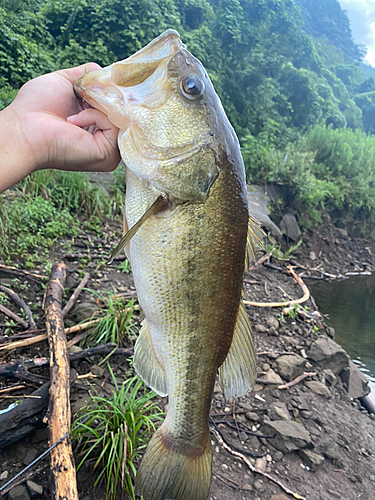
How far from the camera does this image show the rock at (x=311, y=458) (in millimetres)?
2926

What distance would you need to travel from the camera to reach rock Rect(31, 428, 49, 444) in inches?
91.4

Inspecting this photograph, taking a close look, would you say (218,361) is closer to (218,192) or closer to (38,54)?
(218,192)

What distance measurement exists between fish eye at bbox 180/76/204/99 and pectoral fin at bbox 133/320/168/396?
98cm

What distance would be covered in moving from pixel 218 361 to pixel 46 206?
4.18 metres

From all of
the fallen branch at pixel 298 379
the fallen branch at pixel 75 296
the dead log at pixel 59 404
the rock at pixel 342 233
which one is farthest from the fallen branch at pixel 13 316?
the rock at pixel 342 233

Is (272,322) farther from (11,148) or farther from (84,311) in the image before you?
(11,148)

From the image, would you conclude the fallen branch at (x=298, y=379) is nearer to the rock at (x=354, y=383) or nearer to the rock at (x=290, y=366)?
the rock at (x=290, y=366)

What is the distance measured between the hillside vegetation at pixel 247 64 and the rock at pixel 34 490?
5.82 meters

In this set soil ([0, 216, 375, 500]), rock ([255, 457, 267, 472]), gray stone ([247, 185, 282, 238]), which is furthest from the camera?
gray stone ([247, 185, 282, 238])

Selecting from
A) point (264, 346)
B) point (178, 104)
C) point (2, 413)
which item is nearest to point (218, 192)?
point (178, 104)

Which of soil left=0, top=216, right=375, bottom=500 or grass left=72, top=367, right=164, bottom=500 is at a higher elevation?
grass left=72, top=367, right=164, bottom=500

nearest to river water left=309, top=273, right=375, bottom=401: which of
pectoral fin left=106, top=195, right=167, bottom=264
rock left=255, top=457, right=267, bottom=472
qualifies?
rock left=255, top=457, right=267, bottom=472

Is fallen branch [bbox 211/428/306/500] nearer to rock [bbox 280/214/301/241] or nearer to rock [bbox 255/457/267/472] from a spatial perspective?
rock [bbox 255/457/267/472]

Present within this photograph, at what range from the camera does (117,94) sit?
1.30m
